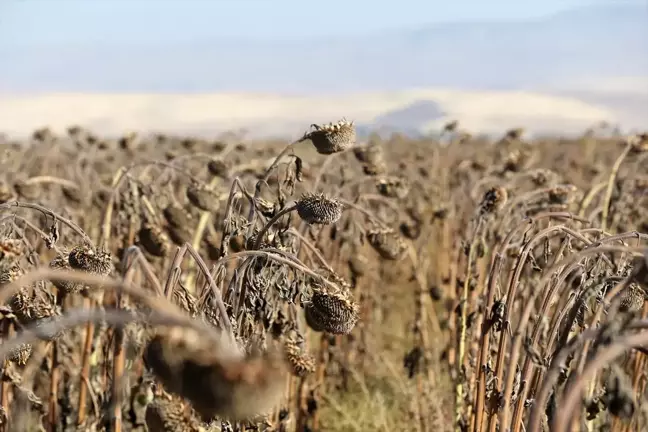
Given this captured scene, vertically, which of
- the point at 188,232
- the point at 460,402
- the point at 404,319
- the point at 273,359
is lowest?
the point at 404,319

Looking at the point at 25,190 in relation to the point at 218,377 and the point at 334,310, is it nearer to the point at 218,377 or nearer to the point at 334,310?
the point at 334,310

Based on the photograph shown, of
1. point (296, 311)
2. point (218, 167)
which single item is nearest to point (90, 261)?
point (296, 311)

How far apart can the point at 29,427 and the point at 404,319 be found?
13.2 ft

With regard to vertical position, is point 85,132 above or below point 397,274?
above

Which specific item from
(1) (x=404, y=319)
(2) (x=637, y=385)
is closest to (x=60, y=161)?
(1) (x=404, y=319)

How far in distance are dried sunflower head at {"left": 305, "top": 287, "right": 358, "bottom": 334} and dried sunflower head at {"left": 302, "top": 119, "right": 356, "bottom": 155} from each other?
55 centimetres

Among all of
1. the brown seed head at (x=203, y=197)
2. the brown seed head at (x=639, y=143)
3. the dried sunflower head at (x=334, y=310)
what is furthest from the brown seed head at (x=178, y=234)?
the brown seed head at (x=639, y=143)

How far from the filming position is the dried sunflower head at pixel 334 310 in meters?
2.41

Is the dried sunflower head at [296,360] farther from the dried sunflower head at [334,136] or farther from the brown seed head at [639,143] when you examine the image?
the brown seed head at [639,143]

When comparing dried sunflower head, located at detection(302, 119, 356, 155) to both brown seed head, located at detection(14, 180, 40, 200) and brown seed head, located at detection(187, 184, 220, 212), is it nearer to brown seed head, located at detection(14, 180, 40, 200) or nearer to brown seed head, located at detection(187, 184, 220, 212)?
brown seed head, located at detection(187, 184, 220, 212)

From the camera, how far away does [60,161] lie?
9.90m

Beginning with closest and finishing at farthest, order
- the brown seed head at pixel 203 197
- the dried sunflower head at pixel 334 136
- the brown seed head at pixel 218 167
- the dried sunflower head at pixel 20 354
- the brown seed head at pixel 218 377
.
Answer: the brown seed head at pixel 218 377 < the dried sunflower head at pixel 20 354 < the dried sunflower head at pixel 334 136 < the brown seed head at pixel 203 197 < the brown seed head at pixel 218 167

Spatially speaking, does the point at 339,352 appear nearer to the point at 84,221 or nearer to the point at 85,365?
the point at 84,221

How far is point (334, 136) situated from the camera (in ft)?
8.96
